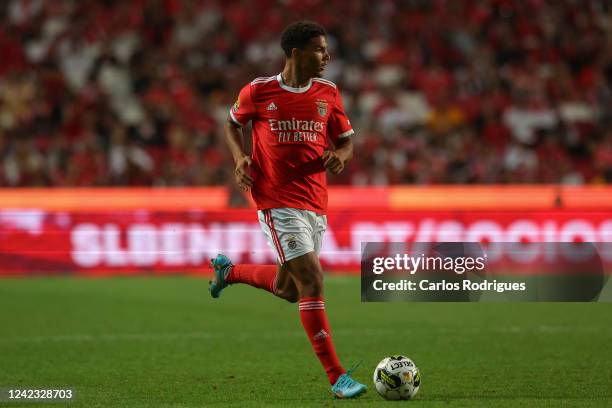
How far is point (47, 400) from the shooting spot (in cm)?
683

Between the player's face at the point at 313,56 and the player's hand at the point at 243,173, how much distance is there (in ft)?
2.21

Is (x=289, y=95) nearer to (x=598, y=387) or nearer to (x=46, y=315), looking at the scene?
(x=598, y=387)

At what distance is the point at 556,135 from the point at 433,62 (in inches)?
109

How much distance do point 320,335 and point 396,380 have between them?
1.74 feet

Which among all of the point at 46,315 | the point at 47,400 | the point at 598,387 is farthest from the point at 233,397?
the point at 46,315

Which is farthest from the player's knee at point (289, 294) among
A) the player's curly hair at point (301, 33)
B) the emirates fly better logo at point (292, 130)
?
the player's curly hair at point (301, 33)

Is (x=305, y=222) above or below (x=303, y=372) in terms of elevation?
above

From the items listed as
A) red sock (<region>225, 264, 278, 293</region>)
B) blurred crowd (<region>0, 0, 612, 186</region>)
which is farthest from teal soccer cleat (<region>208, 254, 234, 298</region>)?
blurred crowd (<region>0, 0, 612, 186</region>)

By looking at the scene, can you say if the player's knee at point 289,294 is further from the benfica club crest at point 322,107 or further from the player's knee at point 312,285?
the benfica club crest at point 322,107

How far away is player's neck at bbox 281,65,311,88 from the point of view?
7133 mm

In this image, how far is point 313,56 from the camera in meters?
7.00

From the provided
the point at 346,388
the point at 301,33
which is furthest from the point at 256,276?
the point at 301,33

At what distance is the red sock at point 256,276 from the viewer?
759 cm

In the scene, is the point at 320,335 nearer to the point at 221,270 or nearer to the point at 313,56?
the point at 221,270
